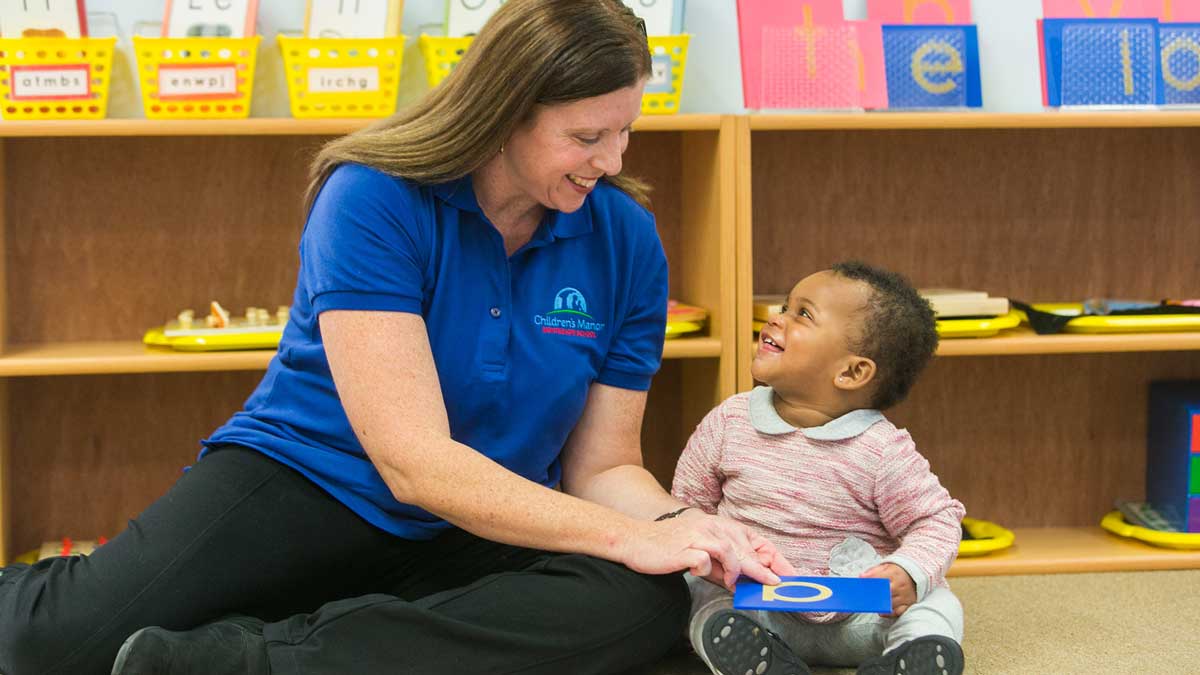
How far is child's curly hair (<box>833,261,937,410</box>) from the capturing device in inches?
69.1

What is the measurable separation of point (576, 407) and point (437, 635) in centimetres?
38

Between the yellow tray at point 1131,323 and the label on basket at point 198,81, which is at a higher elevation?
the label on basket at point 198,81

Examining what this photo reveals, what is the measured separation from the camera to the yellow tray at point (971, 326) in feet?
7.32

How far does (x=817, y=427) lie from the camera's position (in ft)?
5.73

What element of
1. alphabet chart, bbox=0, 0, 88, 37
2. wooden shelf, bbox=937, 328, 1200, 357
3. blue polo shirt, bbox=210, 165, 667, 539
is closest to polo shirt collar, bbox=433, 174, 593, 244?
blue polo shirt, bbox=210, 165, 667, 539

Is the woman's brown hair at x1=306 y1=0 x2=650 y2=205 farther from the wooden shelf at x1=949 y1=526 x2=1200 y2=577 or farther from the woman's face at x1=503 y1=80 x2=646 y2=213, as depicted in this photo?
the wooden shelf at x1=949 y1=526 x2=1200 y2=577

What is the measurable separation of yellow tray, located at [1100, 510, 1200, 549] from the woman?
1.11 m

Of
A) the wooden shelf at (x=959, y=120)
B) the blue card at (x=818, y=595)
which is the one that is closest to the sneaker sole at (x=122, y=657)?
the blue card at (x=818, y=595)

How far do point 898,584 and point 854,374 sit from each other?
30 cm

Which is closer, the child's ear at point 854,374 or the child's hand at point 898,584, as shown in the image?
the child's hand at point 898,584

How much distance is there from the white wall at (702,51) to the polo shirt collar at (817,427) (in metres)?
0.83

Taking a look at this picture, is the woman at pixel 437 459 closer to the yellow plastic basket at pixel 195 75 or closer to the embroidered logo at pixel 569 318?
the embroidered logo at pixel 569 318

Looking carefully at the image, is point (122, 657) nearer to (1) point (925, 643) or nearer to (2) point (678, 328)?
(1) point (925, 643)

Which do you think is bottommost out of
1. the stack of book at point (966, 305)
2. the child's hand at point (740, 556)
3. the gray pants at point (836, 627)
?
the gray pants at point (836, 627)
